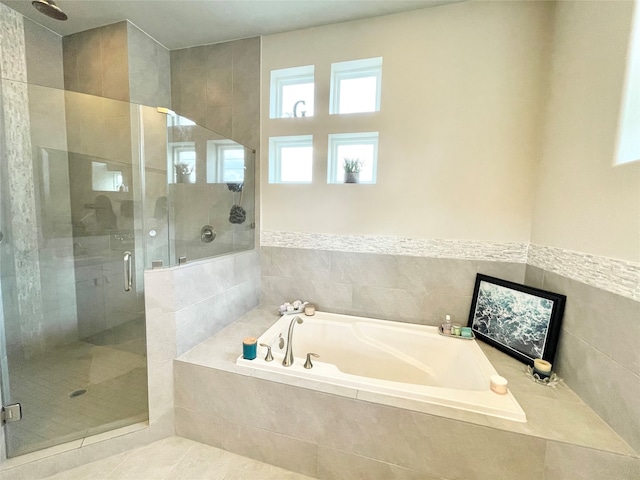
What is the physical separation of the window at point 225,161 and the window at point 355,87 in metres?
0.92

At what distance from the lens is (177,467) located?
1.37 metres

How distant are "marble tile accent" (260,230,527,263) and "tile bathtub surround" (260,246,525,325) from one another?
4 cm

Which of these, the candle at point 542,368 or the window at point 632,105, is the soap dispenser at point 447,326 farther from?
the window at point 632,105

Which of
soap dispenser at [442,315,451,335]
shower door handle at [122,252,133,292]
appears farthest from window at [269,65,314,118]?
soap dispenser at [442,315,451,335]

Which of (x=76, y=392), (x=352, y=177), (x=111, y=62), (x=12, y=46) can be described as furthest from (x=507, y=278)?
(x=12, y=46)

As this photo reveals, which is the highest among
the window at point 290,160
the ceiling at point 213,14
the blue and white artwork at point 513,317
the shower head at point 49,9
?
the ceiling at point 213,14

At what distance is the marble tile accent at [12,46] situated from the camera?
1843 millimetres

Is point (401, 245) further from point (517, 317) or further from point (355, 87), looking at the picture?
point (355, 87)

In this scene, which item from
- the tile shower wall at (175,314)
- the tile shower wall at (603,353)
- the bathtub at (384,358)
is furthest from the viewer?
the tile shower wall at (175,314)

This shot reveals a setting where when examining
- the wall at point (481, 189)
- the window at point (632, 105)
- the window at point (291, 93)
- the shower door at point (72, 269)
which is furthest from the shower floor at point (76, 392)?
the window at point (632, 105)

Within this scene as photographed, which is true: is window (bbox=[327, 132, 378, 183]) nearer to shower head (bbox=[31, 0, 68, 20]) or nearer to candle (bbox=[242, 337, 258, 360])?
candle (bbox=[242, 337, 258, 360])

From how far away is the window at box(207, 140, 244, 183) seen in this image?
86.3 inches

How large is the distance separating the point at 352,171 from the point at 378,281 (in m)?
0.96

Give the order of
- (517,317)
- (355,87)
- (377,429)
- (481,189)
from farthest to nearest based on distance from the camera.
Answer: (355,87) < (481,189) < (517,317) < (377,429)
